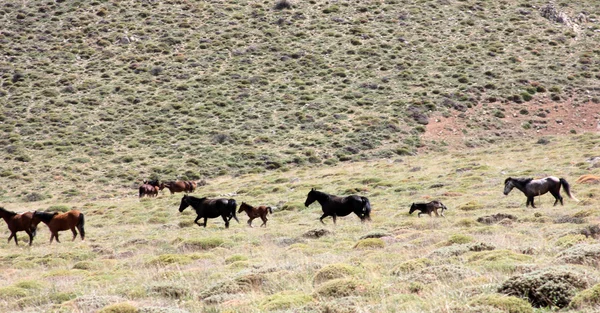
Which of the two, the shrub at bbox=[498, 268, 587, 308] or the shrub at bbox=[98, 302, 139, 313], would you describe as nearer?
the shrub at bbox=[498, 268, 587, 308]

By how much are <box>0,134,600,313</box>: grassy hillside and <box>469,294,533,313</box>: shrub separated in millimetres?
17

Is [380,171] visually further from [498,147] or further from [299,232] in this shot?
[299,232]

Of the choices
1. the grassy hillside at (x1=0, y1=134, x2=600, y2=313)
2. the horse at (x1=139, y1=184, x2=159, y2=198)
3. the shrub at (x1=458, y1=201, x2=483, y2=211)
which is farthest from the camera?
the horse at (x1=139, y1=184, x2=159, y2=198)

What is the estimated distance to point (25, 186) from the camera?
44.9 metres

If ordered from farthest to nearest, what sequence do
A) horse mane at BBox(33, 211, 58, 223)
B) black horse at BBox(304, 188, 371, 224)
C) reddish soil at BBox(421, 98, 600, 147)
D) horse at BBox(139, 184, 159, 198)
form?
reddish soil at BBox(421, 98, 600, 147) → horse at BBox(139, 184, 159, 198) → horse mane at BBox(33, 211, 58, 223) → black horse at BBox(304, 188, 371, 224)

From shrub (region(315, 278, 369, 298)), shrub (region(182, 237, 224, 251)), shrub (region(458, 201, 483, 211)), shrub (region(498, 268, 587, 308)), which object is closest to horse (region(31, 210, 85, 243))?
shrub (region(182, 237, 224, 251))

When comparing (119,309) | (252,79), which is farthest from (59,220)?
(252,79)

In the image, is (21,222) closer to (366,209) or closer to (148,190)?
(366,209)

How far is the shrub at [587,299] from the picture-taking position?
7.31 metres

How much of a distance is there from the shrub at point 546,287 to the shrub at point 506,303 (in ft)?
1.20

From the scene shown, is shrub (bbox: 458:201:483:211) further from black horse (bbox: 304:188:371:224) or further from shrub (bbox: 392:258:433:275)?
shrub (bbox: 392:258:433:275)

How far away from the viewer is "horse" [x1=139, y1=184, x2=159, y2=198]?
129ft

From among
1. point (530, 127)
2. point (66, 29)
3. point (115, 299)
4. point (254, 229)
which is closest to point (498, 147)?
point (530, 127)

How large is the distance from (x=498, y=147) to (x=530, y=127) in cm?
893
